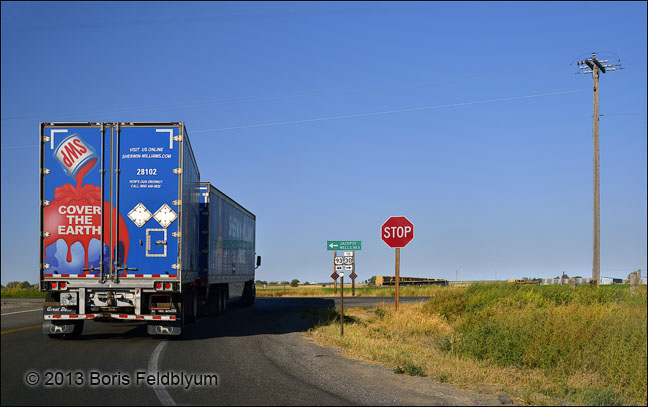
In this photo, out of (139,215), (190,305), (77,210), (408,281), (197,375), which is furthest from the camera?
(408,281)

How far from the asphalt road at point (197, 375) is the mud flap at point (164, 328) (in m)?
0.25

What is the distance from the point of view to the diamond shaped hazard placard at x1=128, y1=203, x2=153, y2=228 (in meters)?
15.5

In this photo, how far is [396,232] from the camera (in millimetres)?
23375

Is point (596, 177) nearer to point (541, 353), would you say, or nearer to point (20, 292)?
point (541, 353)

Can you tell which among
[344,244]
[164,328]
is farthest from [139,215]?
[344,244]

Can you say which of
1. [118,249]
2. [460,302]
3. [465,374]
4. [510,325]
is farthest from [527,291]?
[118,249]

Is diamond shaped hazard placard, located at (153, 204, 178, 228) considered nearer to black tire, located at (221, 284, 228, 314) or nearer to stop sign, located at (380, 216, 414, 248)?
stop sign, located at (380, 216, 414, 248)

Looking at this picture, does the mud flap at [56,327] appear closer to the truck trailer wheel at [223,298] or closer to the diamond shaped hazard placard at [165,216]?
the diamond shaped hazard placard at [165,216]

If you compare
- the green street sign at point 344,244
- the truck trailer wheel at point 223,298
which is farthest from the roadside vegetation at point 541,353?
the truck trailer wheel at point 223,298

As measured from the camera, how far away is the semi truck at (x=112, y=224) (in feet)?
49.9

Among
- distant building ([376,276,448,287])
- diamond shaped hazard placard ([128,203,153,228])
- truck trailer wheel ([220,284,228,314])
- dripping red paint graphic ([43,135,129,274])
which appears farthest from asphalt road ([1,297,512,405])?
distant building ([376,276,448,287])

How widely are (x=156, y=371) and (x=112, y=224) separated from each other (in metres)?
5.45

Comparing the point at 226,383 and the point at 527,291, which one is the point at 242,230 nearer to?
the point at 527,291

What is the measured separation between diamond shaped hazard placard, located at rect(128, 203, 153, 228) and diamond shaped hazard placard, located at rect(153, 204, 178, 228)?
209 millimetres
